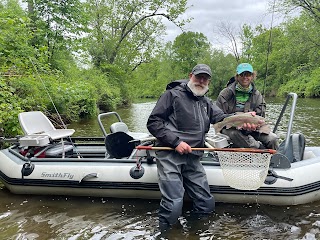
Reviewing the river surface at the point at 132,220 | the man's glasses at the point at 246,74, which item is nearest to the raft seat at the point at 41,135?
the river surface at the point at 132,220

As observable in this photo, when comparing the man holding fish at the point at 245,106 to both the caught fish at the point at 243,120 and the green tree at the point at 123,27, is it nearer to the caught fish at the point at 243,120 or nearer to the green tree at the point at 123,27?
the caught fish at the point at 243,120

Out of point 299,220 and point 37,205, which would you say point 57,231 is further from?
point 299,220

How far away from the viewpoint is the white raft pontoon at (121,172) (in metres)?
4.09

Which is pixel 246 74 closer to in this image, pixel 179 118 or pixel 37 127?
pixel 179 118

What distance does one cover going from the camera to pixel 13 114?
6.38m

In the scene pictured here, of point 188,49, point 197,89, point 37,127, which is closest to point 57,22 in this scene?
point 37,127

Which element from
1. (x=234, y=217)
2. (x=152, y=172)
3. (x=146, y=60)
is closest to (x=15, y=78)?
(x=152, y=172)

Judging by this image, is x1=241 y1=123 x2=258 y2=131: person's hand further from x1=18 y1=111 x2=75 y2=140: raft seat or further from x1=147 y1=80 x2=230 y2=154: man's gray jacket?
x1=18 y1=111 x2=75 y2=140: raft seat

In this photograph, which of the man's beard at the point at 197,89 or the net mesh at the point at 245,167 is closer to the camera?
the net mesh at the point at 245,167

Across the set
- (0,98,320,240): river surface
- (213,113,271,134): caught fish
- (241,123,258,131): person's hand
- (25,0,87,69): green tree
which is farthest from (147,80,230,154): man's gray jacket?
(25,0,87,69): green tree

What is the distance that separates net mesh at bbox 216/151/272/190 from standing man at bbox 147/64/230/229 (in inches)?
12.7

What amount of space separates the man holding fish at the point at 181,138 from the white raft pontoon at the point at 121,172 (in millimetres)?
328

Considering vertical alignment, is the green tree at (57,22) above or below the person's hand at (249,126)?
above

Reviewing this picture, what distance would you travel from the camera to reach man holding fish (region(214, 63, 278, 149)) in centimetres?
430
